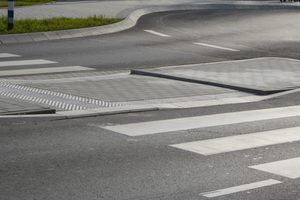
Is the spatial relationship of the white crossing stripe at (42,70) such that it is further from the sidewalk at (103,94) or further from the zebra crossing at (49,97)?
the zebra crossing at (49,97)

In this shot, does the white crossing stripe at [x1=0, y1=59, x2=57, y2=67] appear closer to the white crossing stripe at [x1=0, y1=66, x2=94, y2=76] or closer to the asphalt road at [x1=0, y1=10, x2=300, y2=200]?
the white crossing stripe at [x1=0, y1=66, x2=94, y2=76]

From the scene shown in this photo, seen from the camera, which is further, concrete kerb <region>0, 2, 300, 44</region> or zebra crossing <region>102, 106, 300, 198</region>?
concrete kerb <region>0, 2, 300, 44</region>

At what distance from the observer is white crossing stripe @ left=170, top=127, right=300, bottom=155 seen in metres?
6.21

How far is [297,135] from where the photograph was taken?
6949 millimetres

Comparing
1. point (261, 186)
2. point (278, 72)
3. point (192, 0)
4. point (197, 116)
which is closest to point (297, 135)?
point (197, 116)

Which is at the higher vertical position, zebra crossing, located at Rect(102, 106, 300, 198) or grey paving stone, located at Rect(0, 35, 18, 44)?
zebra crossing, located at Rect(102, 106, 300, 198)

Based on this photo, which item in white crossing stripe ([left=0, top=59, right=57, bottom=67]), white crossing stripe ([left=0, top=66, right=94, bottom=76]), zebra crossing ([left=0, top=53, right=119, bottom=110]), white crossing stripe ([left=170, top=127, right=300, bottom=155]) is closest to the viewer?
white crossing stripe ([left=170, top=127, right=300, bottom=155])

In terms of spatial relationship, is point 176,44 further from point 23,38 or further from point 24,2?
point 24,2

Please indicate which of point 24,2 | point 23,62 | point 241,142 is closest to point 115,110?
point 241,142

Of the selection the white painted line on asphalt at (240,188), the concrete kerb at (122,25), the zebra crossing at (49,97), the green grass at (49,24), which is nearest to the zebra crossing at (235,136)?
the white painted line on asphalt at (240,188)

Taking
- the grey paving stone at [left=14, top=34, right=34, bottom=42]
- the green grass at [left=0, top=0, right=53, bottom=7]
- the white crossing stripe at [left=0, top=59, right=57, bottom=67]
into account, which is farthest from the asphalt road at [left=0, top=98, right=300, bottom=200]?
the green grass at [left=0, top=0, right=53, bottom=7]

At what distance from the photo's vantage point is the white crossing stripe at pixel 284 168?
5.33 metres

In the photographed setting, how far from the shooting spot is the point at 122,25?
65.1 ft

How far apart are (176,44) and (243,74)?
5.35 meters
